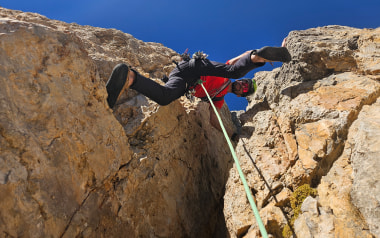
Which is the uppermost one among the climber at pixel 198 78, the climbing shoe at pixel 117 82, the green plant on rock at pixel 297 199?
the climber at pixel 198 78

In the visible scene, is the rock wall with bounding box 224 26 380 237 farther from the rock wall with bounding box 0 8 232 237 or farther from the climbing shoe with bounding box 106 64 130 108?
→ the climbing shoe with bounding box 106 64 130 108

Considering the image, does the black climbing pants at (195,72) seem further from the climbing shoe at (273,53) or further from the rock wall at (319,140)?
the rock wall at (319,140)

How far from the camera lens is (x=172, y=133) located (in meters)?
5.12

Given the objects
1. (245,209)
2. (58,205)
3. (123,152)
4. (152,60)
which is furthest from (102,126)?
(152,60)

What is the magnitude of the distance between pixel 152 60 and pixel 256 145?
13.6 feet

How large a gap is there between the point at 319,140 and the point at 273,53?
2.07 m

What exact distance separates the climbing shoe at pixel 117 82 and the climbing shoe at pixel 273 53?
2.66 m

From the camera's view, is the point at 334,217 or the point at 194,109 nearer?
the point at 334,217

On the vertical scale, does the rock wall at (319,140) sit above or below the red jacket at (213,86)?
below

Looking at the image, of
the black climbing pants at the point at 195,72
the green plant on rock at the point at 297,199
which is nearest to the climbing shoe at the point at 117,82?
the black climbing pants at the point at 195,72

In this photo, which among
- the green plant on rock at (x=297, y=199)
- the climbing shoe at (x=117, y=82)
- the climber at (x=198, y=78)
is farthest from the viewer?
the climber at (x=198, y=78)

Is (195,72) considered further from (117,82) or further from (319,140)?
(319,140)

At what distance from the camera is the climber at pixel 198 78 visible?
13.0 ft

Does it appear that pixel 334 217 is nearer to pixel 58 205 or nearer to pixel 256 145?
pixel 256 145
